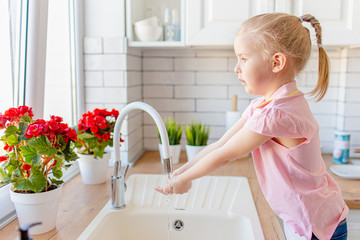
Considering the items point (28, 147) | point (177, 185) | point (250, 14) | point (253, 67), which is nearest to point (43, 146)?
point (28, 147)

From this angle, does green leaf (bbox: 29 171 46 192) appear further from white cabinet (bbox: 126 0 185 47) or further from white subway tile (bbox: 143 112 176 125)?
white subway tile (bbox: 143 112 176 125)

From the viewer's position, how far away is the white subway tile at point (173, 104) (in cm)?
214

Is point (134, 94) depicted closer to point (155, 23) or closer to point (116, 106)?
point (116, 106)

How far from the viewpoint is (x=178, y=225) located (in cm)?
139

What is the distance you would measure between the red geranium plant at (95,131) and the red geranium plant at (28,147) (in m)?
0.38

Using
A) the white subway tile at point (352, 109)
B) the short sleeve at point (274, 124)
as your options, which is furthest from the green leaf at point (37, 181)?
the white subway tile at point (352, 109)

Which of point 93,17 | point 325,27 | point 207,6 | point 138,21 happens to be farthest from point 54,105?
point 325,27

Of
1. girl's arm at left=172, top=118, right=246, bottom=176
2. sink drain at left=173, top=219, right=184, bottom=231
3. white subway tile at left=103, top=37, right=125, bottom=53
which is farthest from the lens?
white subway tile at left=103, top=37, right=125, bottom=53

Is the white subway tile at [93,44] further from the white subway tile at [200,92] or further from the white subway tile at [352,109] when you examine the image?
the white subway tile at [352,109]

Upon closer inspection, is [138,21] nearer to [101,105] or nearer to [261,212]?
[101,105]

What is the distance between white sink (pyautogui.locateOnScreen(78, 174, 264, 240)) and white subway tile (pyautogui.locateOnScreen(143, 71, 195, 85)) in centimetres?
77

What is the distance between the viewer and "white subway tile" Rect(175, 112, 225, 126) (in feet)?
7.05

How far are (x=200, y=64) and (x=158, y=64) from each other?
0.24 metres

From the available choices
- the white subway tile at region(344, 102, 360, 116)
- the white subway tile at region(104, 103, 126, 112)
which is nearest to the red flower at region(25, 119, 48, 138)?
the white subway tile at region(104, 103, 126, 112)
